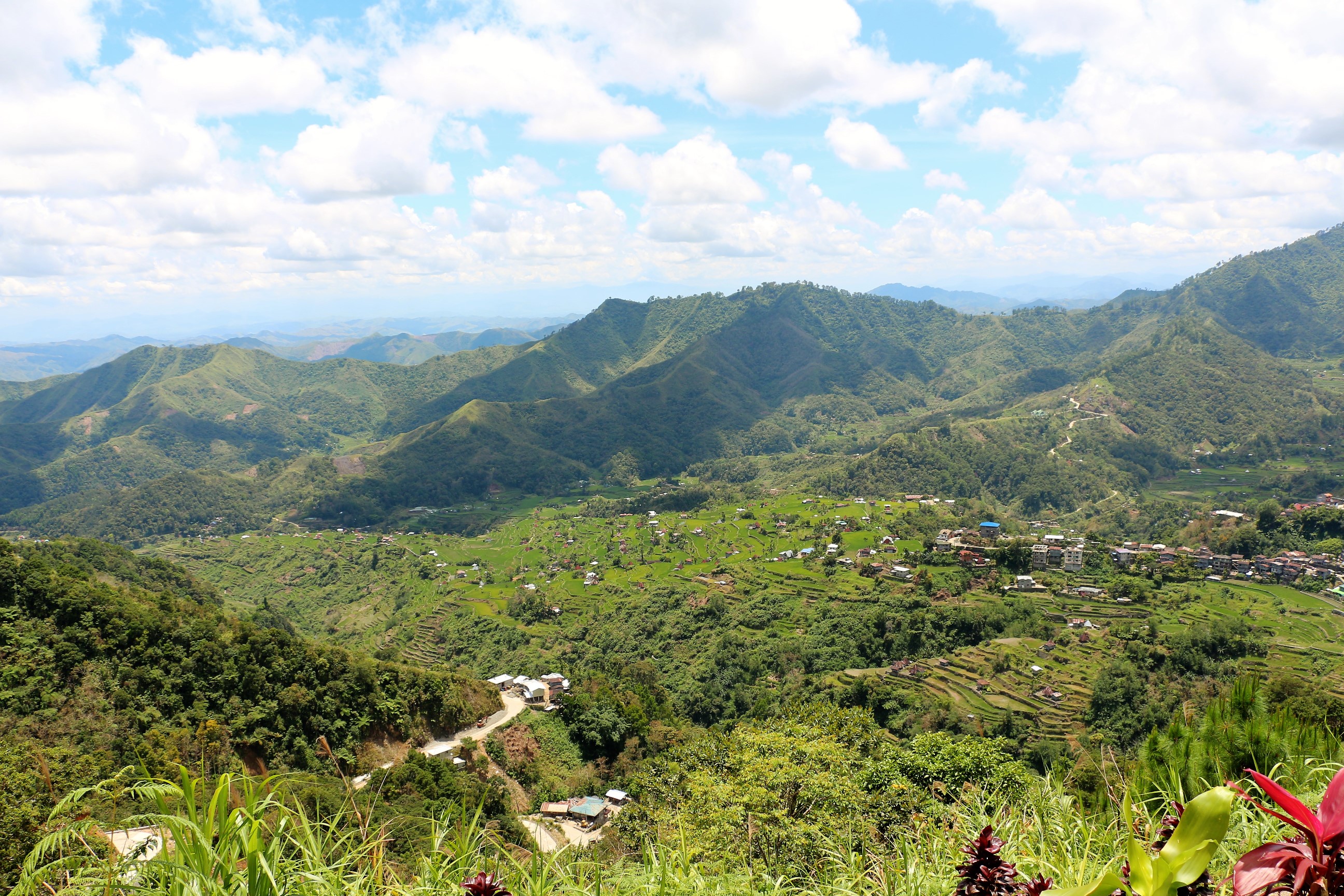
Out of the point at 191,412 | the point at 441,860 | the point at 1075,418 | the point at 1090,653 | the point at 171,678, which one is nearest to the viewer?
the point at 441,860

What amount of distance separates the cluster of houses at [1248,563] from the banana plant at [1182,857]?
2290 inches

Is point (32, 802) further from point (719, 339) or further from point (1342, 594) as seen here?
point (719, 339)

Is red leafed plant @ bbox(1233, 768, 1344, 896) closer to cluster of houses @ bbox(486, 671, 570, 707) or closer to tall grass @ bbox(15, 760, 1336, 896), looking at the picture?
tall grass @ bbox(15, 760, 1336, 896)

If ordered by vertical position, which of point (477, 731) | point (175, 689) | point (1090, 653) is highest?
point (175, 689)

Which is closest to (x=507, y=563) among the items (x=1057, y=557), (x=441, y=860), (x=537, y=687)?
(x=537, y=687)

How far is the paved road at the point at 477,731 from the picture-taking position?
24341 mm

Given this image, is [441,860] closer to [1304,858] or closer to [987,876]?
[987,876]

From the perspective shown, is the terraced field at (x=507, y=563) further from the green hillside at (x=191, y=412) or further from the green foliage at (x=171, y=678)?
the green hillside at (x=191, y=412)

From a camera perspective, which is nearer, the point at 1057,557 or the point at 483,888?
the point at 483,888

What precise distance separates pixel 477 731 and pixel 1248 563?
5277cm

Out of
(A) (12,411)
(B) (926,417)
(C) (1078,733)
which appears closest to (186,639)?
(C) (1078,733)

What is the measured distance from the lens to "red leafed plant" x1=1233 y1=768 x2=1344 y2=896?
1550 millimetres

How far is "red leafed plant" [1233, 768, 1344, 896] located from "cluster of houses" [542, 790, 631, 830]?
24.2 metres

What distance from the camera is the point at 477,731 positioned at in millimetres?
29031
